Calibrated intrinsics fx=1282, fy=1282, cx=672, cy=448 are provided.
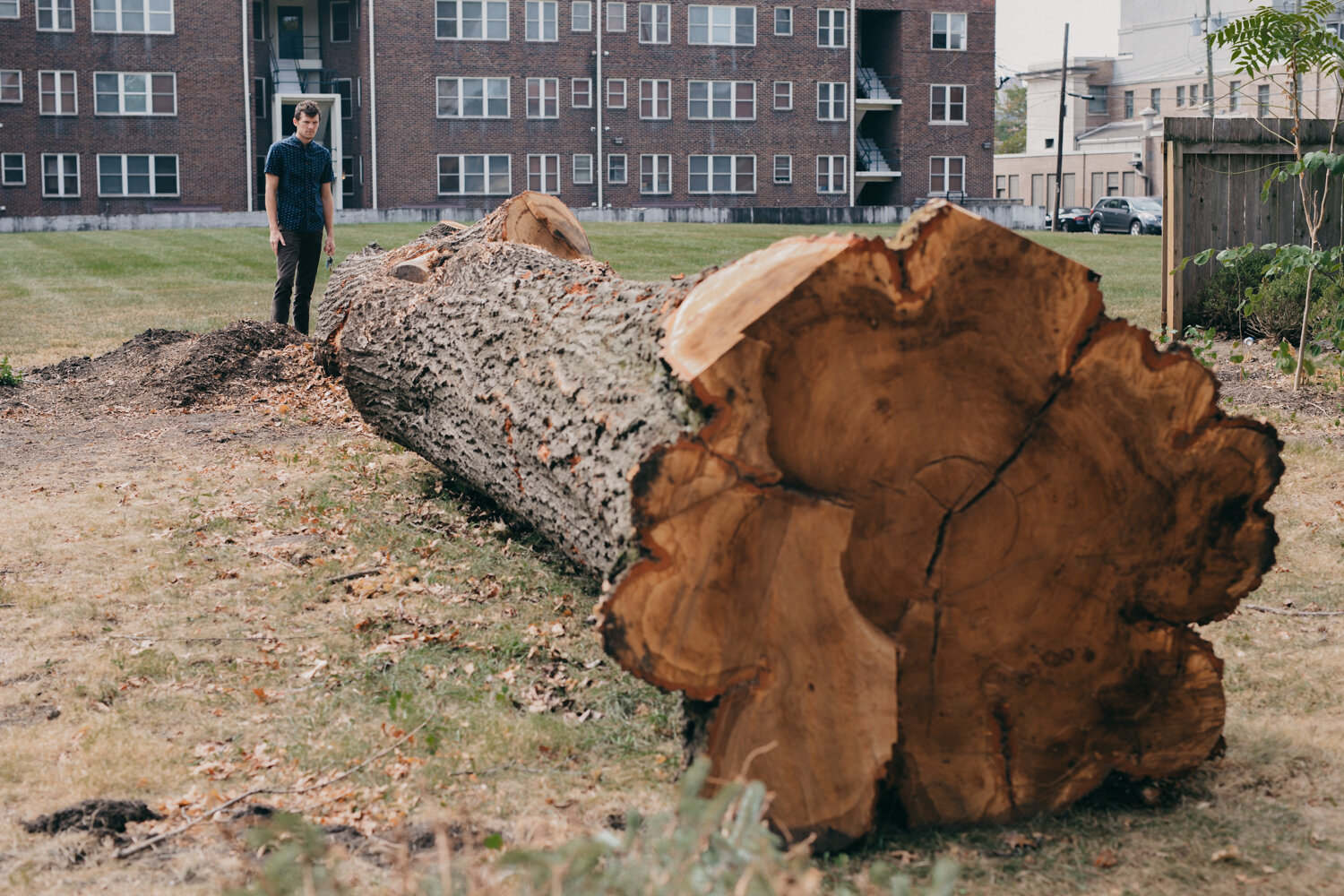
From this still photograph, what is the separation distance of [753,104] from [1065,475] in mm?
45885

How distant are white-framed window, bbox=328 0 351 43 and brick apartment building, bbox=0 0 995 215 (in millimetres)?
69

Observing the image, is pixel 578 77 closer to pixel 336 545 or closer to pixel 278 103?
pixel 278 103

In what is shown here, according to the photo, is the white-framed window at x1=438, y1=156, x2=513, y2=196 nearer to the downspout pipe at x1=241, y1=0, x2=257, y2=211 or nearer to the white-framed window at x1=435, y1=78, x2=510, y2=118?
the white-framed window at x1=435, y1=78, x2=510, y2=118

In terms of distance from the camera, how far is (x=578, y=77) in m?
45.2

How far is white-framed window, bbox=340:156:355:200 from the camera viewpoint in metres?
45.2

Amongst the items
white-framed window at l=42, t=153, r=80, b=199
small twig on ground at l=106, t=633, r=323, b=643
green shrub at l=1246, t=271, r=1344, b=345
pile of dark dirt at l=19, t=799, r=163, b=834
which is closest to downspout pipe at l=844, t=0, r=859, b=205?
white-framed window at l=42, t=153, r=80, b=199

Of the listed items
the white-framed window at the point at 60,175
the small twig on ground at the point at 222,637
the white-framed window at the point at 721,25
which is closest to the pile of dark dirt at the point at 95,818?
the small twig on ground at the point at 222,637

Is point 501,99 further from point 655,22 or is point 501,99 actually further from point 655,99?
point 655,22

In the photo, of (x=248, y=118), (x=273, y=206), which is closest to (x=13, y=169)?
(x=248, y=118)

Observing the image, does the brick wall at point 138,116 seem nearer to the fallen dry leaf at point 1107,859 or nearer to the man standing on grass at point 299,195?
the man standing on grass at point 299,195

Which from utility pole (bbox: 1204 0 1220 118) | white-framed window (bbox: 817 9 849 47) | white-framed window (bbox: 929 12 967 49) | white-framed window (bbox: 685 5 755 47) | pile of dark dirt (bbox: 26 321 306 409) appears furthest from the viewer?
white-framed window (bbox: 929 12 967 49)

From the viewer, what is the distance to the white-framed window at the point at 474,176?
44562 mm

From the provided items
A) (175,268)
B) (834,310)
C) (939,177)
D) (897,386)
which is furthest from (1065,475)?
(939,177)

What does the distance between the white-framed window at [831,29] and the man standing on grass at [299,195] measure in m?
40.4
